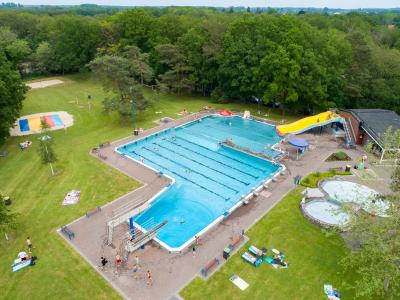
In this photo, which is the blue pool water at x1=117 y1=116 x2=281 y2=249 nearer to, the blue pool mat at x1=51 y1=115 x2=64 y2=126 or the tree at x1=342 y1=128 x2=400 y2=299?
the tree at x1=342 y1=128 x2=400 y2=299

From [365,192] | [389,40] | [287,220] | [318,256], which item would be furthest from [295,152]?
[389,40]

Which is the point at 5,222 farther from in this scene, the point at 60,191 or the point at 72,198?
the point at 60,191

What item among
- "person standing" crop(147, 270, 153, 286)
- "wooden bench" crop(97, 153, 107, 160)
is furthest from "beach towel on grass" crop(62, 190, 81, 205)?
"person standing" crop(147, 270, 153, 286)

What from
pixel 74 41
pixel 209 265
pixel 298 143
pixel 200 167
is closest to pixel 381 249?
pixel 209 265

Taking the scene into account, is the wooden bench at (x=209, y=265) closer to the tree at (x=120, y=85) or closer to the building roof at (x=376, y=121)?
the building roof at (x=376, y=121)

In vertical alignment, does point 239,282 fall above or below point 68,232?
below

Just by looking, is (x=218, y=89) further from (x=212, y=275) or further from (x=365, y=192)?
(x=212, y=275)
